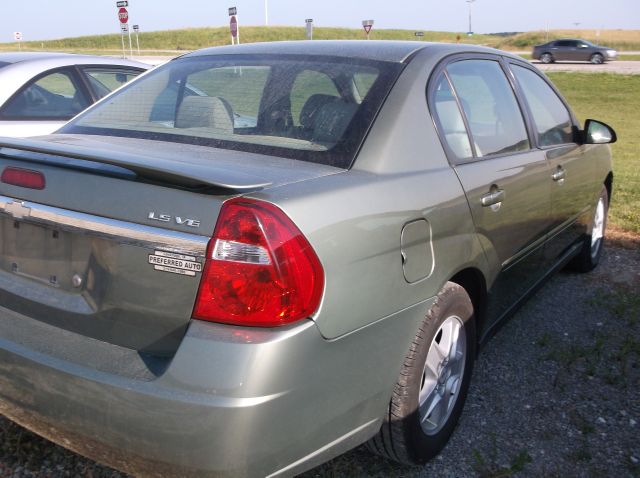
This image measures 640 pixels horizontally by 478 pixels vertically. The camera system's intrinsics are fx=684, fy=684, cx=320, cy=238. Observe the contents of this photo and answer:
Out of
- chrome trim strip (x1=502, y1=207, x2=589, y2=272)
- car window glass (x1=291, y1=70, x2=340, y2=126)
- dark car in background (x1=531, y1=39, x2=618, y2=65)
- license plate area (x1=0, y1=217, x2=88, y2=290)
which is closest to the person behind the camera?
license plate area (x1=0, y1=217, x2=88, y2=290)

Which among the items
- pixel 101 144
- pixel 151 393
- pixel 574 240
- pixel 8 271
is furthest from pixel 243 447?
pixel 574 240

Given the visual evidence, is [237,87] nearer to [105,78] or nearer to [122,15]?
[105,78]

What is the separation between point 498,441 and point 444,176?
3.86ft

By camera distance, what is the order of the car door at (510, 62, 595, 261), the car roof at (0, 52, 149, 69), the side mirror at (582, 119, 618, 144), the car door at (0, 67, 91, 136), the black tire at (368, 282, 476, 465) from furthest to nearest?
the car roof at (0, 52, 149, 69) < the car door at (0, 67, 91, 136) < the side mirror at (582, 119, 618, 144) < the car door at (510, 62, 595, 261) < the black tire at (368, 282, 476, 465)

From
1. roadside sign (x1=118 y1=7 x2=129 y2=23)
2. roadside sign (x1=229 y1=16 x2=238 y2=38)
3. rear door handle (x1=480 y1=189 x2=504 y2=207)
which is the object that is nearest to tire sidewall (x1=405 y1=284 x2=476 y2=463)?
rear door handle (x1=480 y1=189 x2=504 y2=207)

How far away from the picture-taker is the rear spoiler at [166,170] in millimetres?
Result: 1910

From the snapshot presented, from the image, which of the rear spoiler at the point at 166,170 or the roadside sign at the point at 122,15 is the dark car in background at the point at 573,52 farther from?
the rear spoiler at the point at 166,170

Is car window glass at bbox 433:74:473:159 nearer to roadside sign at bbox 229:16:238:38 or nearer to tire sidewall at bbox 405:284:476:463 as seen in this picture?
tire sidewall at bbox 405:284:476:463

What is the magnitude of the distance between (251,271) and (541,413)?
1.89 meters

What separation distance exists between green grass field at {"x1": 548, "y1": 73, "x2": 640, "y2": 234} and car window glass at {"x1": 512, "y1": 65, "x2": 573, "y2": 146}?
267 centimetres

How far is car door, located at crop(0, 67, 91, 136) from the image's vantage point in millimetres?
5598

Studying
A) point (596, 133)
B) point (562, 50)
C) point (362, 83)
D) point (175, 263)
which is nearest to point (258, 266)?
point (175, 263)

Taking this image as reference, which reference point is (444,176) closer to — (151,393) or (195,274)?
(195,274)

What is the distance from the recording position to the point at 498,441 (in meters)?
2.92
